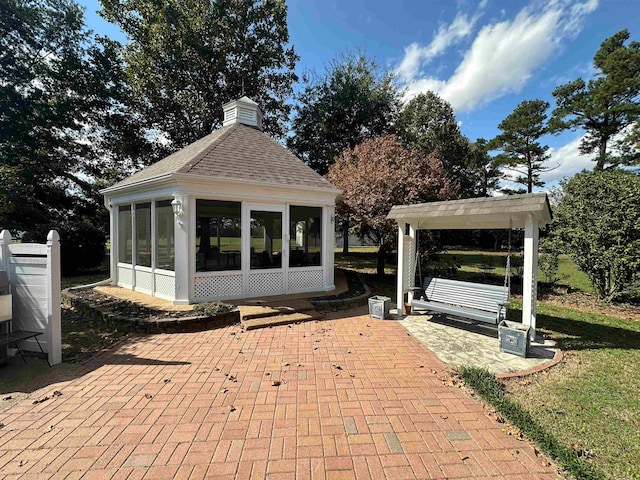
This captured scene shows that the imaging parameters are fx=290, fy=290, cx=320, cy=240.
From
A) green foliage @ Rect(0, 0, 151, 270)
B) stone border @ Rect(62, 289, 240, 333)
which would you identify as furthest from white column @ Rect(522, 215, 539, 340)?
green foliage @ Rect(0, 0, 151, 270)

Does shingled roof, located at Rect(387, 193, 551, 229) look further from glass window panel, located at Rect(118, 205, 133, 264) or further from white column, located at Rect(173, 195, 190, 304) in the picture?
glass window panel, located at Rect(118, 205, 133, 264)

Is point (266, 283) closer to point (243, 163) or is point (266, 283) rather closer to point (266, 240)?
point (266, 240)

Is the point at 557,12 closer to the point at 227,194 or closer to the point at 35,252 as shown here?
the point at 227,194

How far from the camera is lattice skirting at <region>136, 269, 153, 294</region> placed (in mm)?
8250

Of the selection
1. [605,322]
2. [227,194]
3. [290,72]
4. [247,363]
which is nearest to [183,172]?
[227,194]

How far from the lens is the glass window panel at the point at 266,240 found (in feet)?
26.6

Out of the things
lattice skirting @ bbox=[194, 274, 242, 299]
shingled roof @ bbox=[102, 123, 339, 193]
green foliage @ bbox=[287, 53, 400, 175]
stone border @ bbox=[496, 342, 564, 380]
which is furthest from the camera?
green foliage @ bbox=[287, 53, 400, 175]

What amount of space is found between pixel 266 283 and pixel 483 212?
5715mm

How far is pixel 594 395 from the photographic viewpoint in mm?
3746

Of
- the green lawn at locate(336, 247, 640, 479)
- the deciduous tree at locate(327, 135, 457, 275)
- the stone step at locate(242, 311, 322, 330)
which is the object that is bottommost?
the green lawn at locate(336, 247, 640, 479)

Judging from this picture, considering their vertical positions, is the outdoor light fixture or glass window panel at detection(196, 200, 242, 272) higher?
the outdoor light fixture

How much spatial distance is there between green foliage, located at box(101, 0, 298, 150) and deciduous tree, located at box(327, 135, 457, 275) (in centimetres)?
1154

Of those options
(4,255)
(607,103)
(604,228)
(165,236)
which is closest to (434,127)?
(607,103)

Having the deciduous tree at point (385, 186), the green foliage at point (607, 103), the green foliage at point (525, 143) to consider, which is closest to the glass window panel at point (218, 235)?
the deciduous tree at point (385, 186)
